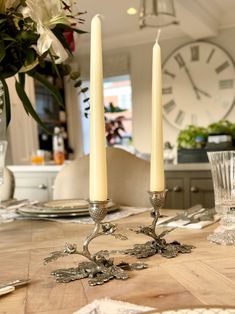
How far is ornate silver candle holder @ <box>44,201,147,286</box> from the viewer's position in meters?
0.59

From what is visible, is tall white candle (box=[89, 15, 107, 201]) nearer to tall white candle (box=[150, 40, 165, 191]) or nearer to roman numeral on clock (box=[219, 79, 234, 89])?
tall white candle (box=[150, 40, 165, 191])

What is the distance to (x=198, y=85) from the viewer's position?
175 inches

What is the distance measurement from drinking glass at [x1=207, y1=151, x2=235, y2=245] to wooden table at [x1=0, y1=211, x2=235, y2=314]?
0.05 metres

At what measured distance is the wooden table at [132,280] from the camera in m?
0.51

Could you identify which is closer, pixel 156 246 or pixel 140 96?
pixel 156 246

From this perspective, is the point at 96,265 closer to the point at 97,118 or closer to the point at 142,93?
the point at 97,118

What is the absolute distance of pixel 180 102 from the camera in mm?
4520

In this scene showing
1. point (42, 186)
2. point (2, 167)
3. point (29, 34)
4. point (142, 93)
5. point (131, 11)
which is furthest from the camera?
point (142, 93)

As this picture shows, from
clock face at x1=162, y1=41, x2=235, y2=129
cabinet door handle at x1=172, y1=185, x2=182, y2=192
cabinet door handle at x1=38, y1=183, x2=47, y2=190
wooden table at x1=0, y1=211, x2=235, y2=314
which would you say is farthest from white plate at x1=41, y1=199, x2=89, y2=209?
clock face at x1=162, y1=41, x2=235, y2=129

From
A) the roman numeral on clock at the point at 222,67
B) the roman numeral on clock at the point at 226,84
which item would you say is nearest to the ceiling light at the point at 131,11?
the roman numeral on clock at the point at 222,67

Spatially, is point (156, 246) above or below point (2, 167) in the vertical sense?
below

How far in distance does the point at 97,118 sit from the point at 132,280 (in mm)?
→ 252

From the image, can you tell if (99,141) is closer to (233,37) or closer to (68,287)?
A: (68,287)

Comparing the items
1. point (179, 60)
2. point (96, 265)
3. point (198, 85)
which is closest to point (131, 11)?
point (179, 60)
